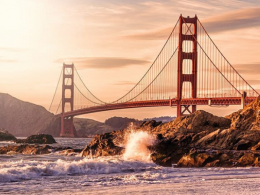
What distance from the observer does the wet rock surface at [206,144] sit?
25.3 m

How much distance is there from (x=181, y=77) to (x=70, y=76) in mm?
61263

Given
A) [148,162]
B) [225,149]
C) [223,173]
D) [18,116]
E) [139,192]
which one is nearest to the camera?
[139,192]

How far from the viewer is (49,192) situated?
16281mm

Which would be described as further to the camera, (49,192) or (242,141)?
(242,141)

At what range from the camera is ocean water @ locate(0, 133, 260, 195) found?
16.4m

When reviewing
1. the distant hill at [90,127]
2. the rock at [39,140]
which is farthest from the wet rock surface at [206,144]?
the distant hill at [90,127]

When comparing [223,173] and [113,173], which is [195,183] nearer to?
[223,173]

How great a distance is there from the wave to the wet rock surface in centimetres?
196

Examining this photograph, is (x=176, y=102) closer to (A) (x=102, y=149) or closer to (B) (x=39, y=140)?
(B) (x=39, y=140)

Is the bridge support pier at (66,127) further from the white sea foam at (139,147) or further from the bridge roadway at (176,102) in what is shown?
the white sea foam at (139,147)

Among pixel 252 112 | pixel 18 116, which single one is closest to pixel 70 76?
pixel 18 116

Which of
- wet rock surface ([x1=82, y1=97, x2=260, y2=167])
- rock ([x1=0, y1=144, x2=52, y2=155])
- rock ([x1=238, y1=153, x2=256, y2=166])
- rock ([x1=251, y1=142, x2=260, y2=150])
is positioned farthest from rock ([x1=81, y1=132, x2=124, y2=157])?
rock ([x1=238, y1=153, x2=256, y2=166])

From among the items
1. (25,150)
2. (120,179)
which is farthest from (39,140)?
(120,179)

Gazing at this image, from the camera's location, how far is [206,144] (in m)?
30.0
